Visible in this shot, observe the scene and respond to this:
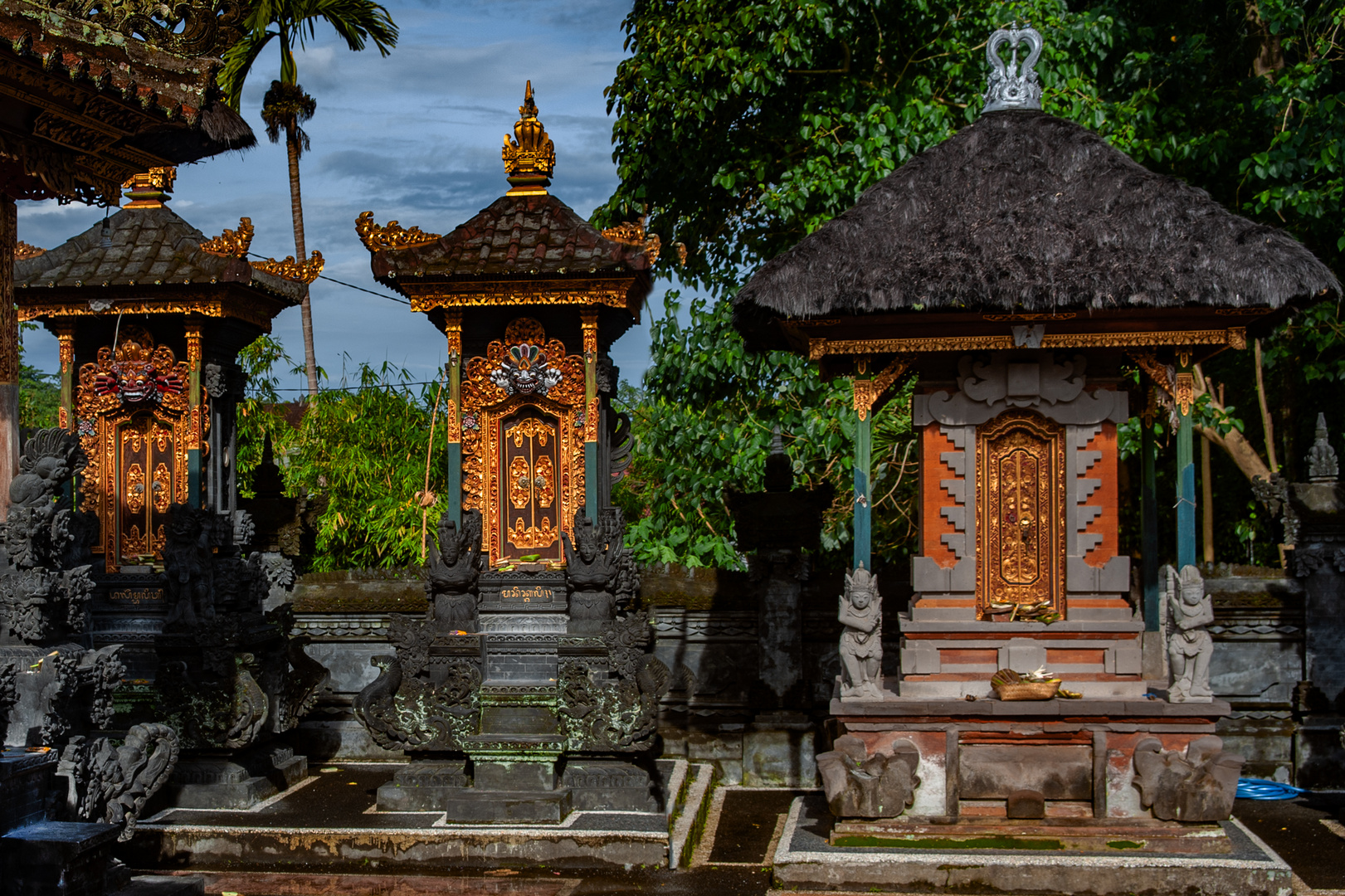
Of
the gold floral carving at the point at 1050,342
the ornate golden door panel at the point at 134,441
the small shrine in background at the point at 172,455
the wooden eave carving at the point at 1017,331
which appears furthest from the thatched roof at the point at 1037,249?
the ornate golden door panel at the point at 134,441

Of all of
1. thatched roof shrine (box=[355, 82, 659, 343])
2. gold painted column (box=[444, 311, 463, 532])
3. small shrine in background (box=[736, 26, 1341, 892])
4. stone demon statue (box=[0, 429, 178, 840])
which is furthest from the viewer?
gold painted column (box=[444, 311, 463, 532])

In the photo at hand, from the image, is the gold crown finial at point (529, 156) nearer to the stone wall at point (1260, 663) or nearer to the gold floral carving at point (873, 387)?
the gold floral carving at point (873, 387)

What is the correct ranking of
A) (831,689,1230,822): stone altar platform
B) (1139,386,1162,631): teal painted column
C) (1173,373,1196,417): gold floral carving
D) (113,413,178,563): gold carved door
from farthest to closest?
1. (113,413,178,563): gold carved door
2. (1139,386,1162,631): teal painted column
3. (1173,373,1196,417): gold floral carving
4. (831,689,1230,822): stone altar platform

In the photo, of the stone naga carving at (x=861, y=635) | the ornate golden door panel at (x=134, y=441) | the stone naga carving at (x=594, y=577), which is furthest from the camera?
the ornate golden door panel at (x=134, y=441)

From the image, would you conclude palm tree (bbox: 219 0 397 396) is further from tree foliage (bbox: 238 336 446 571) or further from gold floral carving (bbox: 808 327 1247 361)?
gold floral carving (bbox: 808 327 1247 361)

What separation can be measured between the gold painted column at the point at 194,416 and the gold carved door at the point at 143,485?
455mm

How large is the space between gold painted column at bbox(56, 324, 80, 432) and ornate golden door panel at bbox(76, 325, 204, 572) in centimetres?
8

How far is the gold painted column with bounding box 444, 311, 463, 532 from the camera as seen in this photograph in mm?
11828

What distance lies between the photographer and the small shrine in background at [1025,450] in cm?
904

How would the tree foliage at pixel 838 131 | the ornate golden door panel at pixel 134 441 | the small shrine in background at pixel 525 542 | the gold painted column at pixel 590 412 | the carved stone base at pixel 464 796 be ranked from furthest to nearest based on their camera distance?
the tree foliage at pixel 838 131 → the ornate golden door panel at pixel 134 441 → the gold painted column at pixel 590 412 → the small shrine in background at pixel 525 542 → the carved stone base at pixel 464 796

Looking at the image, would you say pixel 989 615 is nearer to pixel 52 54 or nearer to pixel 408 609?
pixel 408 609

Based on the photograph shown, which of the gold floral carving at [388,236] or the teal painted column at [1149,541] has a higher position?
the gold floral carving at [388,236]

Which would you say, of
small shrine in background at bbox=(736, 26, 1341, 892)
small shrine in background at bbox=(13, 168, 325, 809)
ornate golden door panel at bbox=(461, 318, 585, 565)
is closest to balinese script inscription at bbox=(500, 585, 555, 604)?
ornate golden door panel at bbox=(461, 318, 585, 565)

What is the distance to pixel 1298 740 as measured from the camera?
1174cm
